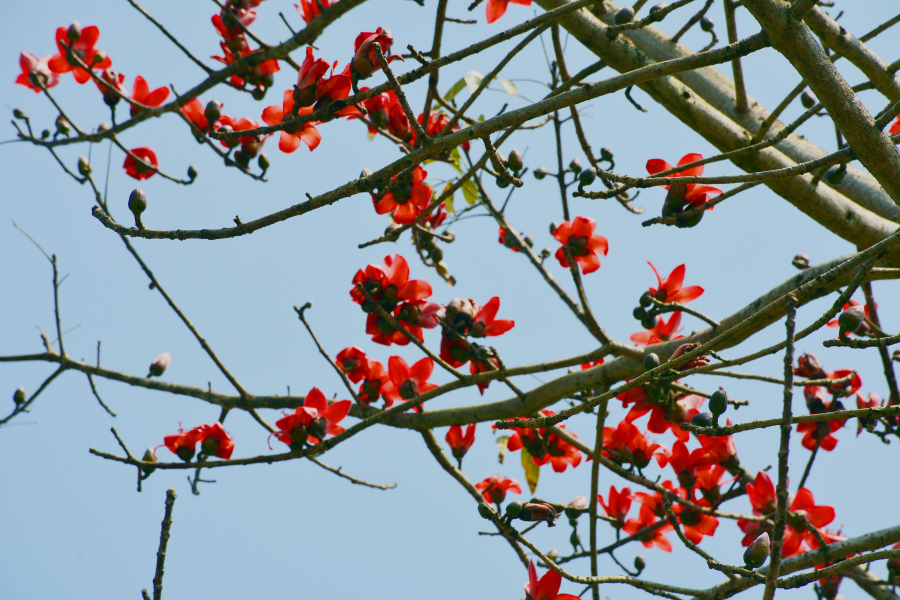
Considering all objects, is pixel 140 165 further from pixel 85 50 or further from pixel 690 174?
pixel 690 174

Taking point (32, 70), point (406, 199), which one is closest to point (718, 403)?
point (406, 199)

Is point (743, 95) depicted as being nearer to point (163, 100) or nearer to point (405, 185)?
point (405, 185)

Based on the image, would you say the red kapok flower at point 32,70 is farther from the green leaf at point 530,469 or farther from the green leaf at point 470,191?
the green leaf at point 530,469

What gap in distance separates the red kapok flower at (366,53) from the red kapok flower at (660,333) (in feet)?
4.21

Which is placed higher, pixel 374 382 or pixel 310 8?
pixel 310 8

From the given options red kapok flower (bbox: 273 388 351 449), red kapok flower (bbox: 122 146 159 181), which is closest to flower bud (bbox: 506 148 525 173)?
red kapok flower (bbox: 273 388 351 449)

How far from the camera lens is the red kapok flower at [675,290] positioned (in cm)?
216

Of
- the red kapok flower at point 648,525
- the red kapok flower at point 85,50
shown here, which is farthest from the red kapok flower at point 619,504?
the red kapok flower at point 85,50

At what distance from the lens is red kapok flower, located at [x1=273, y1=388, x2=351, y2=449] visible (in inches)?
82.4

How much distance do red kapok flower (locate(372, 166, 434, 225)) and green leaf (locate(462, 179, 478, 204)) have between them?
0.76 ft

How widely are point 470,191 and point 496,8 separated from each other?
64 centimetres

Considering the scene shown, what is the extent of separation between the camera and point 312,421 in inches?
82.6

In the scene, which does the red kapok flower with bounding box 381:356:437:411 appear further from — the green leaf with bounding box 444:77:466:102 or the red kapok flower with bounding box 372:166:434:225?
the green leaf with bounding box 444:77:466:102

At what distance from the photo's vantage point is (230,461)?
6.19 ft
